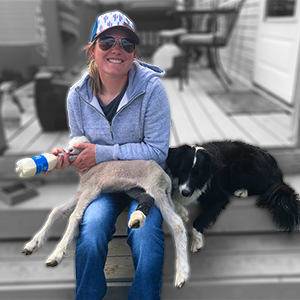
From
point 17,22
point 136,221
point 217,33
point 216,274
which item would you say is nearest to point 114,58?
point 136,221

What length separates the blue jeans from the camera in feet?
3.52

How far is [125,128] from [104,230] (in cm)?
43

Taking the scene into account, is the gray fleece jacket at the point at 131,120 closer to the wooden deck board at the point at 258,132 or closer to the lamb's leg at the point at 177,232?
the lamb's leg at the point at 177,232

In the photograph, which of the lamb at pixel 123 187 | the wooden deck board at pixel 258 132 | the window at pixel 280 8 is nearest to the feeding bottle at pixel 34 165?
the lamb at pixel 123 187

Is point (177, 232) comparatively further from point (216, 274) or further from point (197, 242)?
point (216, 274)

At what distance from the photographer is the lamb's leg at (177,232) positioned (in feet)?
3.32

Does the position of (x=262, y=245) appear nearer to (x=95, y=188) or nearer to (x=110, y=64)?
(x=95, y=188)

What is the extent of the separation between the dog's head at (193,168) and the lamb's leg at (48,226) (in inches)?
17.0

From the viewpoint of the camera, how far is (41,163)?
3.37 ft

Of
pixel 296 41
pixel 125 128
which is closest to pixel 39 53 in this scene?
pixel 296 41

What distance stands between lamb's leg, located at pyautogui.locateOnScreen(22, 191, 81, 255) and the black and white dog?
1.44ft

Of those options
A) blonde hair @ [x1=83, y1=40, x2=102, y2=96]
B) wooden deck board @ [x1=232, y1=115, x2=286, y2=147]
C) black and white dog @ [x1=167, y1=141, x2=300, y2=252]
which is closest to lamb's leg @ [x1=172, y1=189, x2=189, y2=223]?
black and white dog @ [x1=167, y1=141, x2=300, y2=252]

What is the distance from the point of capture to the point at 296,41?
3.31 meters

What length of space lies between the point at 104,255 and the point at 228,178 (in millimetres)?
603
